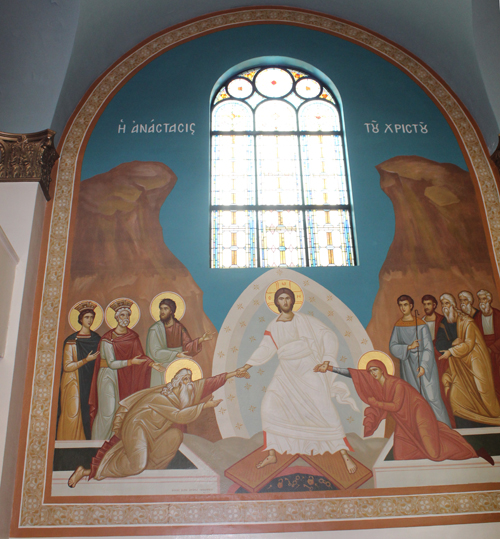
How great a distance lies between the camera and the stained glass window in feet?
25.9

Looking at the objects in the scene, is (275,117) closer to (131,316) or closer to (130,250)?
(130,250)

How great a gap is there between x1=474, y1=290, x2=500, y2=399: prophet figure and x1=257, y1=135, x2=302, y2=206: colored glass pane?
9.29 feet

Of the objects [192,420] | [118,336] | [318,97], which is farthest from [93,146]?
[192,420]

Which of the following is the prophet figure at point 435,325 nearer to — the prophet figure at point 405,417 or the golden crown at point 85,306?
the prophet figure at point 405,417

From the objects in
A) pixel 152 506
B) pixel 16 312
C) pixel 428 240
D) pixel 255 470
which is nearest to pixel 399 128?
pixel 428 240

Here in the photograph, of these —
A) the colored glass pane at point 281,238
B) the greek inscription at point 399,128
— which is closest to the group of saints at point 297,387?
the colored glass pane at point 281,238

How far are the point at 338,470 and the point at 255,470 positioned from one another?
3.09 feet

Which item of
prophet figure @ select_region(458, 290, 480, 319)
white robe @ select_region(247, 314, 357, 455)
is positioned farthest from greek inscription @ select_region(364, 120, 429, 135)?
white robe @ select_region(247, 314, 357, 455)

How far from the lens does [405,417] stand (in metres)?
6.79

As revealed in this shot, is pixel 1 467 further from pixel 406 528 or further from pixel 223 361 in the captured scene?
pixel 406 528

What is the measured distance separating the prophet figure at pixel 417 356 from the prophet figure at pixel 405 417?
0.08 meters

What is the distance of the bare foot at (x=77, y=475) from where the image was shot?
6336 millimetres

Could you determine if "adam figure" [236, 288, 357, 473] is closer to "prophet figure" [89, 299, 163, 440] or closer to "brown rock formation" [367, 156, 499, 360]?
"brown rock formation" [367, 156, 499, 360]

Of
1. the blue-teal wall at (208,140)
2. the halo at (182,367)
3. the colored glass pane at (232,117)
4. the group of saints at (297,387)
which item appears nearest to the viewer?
the group of saints at (297,387)
